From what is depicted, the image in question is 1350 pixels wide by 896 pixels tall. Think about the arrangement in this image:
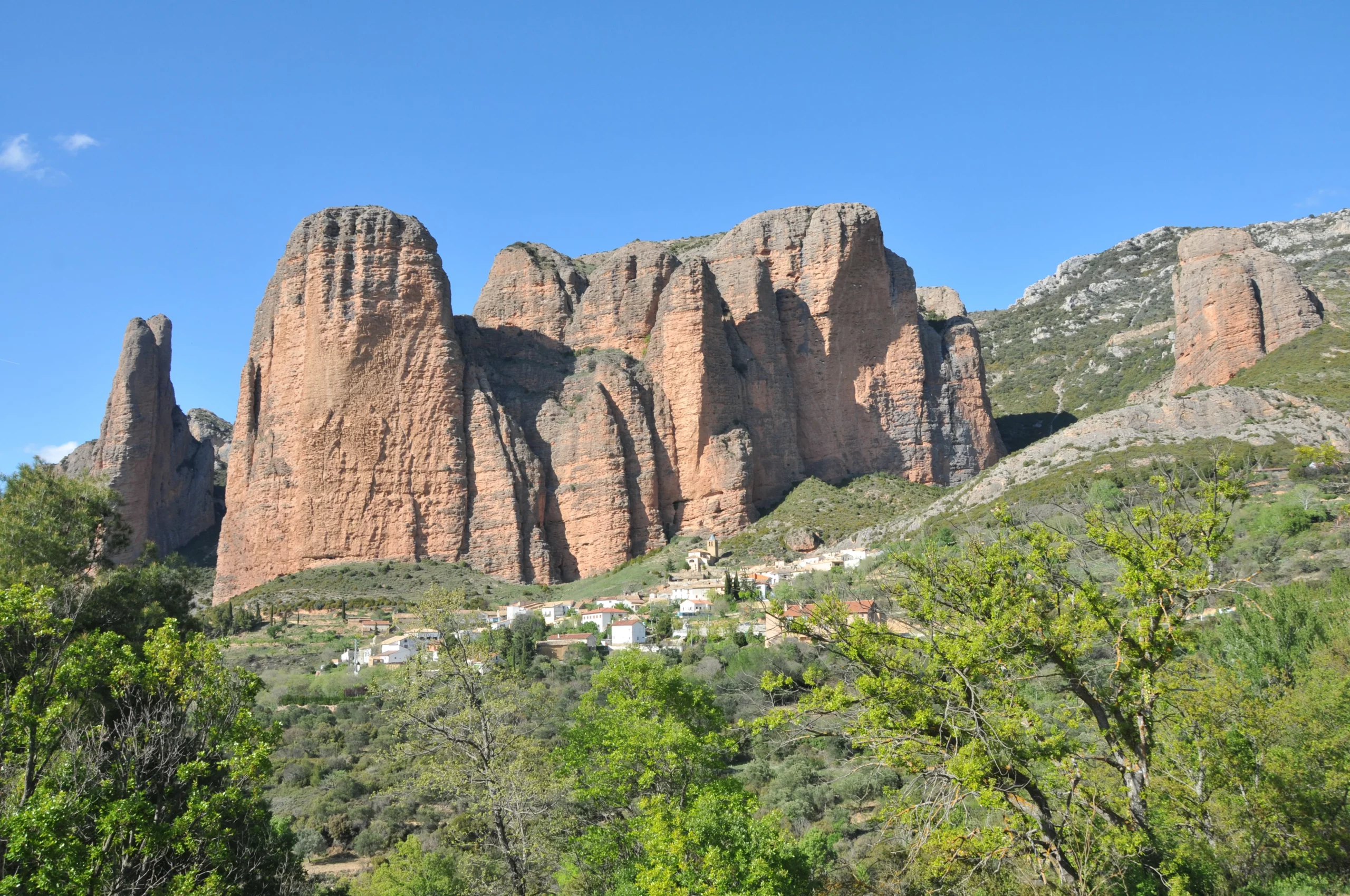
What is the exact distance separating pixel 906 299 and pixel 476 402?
109ft

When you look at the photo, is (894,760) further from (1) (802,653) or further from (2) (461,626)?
(1) (802,653)

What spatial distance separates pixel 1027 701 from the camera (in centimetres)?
959

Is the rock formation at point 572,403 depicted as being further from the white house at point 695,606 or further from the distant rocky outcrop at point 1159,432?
the distant rocky outcrop at point 1159,432

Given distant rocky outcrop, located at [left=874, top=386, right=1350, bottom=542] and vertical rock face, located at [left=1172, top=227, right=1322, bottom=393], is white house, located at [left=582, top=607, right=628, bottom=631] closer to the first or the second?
distant rocky outcrop, located at [left=874, top=386, right=1350, bottom=542]

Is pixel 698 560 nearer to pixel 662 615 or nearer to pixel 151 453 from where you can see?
pixel 662 615

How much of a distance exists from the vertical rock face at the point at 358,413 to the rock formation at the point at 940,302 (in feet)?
166

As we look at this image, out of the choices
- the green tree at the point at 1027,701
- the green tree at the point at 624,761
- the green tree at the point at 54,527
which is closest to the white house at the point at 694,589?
the green tree at the point at 54,527

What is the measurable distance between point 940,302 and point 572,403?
150ft

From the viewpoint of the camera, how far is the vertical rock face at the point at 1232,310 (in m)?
59.8

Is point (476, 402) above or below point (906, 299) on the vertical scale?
below

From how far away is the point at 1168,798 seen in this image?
10781mm

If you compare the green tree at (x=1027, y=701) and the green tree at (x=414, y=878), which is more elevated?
the green tree at (x=1027, y=701)

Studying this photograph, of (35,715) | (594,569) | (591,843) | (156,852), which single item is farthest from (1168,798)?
(594,569)

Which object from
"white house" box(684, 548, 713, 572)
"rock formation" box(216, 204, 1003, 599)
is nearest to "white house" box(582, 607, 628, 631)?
"white house" box(684, 548, 713, 572)
